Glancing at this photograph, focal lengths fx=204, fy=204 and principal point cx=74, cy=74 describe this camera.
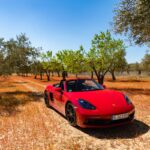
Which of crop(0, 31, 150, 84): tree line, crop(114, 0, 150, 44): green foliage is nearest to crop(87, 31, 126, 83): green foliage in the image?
crop(0, 31, 150, 84): tree line

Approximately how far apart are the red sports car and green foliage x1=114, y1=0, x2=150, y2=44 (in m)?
6.25

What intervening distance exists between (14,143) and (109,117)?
2684mm

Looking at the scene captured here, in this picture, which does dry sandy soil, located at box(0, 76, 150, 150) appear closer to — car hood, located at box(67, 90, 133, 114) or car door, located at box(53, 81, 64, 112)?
car door, located at box(53, 81, 64, 112)

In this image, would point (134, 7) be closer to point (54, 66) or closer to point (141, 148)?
point (141, 148)

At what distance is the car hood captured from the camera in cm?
596

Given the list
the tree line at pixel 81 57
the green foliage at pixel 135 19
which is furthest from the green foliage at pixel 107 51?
the green foliage at pixel 135 19

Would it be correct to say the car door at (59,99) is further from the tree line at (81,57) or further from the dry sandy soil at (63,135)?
the tree line at (81,57)

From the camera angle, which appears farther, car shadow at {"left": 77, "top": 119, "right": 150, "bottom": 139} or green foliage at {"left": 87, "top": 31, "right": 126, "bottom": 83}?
green foliage at {"left": 87, "top": 31, "right": 126, "bottom": 83}

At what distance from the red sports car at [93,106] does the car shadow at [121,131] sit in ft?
0.93

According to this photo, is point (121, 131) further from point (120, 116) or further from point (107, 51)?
point (107, 51)

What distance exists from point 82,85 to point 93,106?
6.88 ft

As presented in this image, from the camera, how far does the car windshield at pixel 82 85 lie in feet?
25.2

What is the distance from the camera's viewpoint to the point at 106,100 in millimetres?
6422

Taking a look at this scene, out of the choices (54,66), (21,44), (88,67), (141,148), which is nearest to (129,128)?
(141,148)
